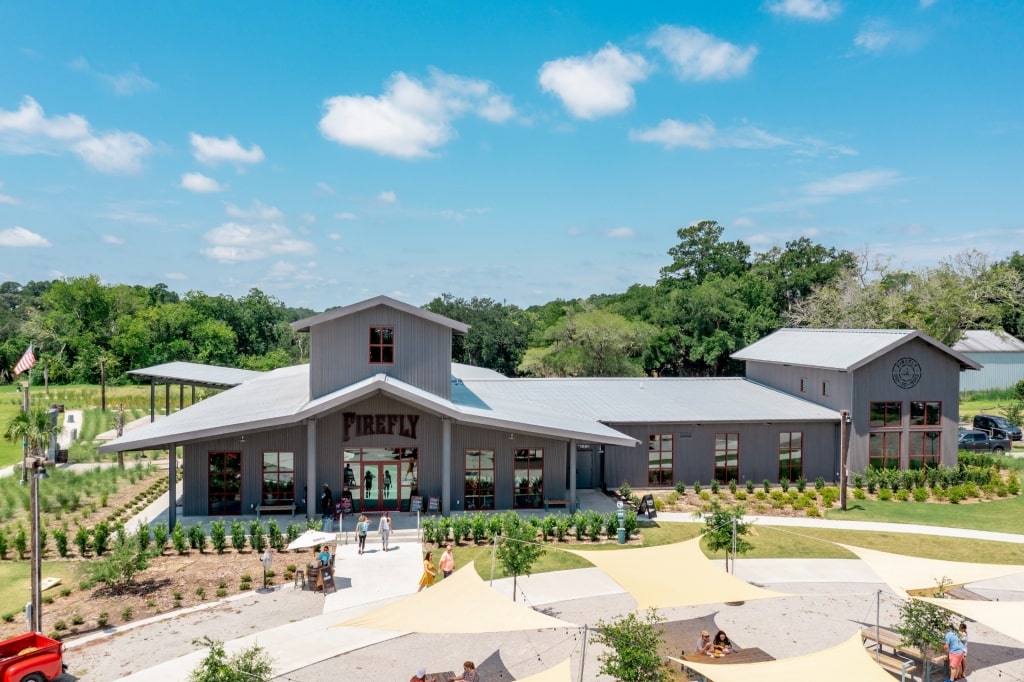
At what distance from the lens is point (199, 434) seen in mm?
22281

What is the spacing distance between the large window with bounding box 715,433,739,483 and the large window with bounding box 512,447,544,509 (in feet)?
27.7

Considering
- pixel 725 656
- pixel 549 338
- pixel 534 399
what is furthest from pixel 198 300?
pixel 725 656

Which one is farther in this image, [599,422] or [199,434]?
[599,422]

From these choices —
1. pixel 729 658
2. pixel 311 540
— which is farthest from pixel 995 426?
pixel 311 540

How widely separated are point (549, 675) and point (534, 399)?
852 inches

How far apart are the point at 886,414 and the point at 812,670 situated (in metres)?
23.3

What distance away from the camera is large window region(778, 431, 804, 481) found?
100 feet

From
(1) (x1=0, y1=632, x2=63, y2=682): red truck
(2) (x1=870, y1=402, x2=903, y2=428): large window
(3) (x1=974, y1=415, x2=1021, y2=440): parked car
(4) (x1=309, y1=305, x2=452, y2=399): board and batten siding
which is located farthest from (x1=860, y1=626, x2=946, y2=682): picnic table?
(3) (x1=974, y1=415, x2=1021, y2=440): parked car

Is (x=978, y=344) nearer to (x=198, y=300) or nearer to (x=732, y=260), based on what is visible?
(x=732, y=260)

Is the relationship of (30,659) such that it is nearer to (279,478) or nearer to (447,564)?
(447,564)

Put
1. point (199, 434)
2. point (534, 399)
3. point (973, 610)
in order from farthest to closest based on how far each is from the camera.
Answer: point (534, 399), point (199, 434), point (973, 610)

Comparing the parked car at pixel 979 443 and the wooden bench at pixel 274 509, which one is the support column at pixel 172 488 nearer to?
the wooden bench at pixel 274 509

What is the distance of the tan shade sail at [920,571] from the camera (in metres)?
14.4

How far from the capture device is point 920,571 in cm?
1483
